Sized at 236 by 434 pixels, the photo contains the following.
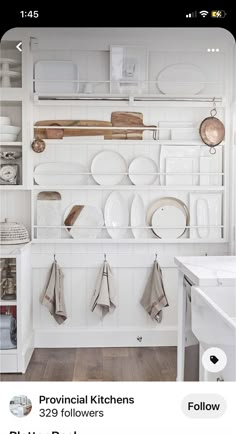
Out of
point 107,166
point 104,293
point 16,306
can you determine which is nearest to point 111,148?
point 107,166

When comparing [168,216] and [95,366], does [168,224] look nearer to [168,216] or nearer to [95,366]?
[168,216]

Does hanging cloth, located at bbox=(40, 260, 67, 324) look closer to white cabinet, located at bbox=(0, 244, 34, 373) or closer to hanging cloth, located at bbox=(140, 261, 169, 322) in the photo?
hanging cloth, located at bbox=(140, 261, 169, 322)

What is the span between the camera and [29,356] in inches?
33.8

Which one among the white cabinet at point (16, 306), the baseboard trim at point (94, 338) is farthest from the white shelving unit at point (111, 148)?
the white cabinet at point (16, 306)

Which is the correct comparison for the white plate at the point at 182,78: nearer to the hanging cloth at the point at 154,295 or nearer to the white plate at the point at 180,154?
the white plate at the point at 180,154

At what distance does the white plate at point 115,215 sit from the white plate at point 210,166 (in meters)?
0.13

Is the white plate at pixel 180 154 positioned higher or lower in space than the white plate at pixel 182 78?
lower

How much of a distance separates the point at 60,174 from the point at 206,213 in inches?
8.2

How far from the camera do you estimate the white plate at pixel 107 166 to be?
709 millimetres

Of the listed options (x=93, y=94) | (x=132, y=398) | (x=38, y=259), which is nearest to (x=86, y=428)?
(x=132, y=398)

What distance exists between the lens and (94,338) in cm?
80
